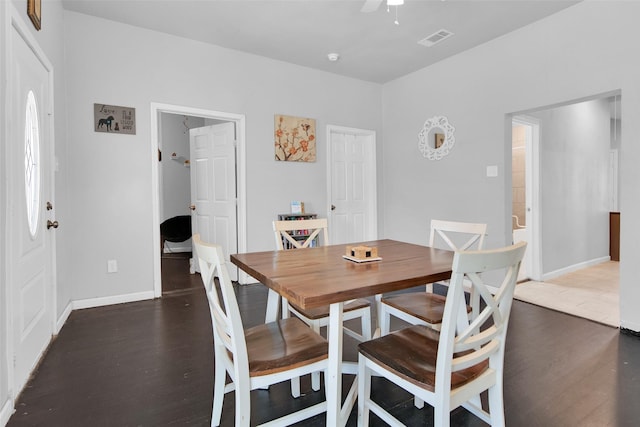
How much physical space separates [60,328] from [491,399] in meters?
3.08

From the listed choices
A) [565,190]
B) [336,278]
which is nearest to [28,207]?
[336,278]

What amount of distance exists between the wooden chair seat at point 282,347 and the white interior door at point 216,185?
8.59ft

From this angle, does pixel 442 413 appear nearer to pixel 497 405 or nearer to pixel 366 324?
pixel 497 405

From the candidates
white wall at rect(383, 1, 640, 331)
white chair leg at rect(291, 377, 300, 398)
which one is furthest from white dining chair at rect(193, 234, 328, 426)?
white wall at rect(383, 1, 640, 331)

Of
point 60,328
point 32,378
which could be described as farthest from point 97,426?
point 60,328

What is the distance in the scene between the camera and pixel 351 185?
16.3ft

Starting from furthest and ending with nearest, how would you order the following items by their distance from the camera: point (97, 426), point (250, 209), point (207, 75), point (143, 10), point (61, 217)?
point (250, 209)
point (207, 75)
point (143, 10)
point (61, 217)
point (97, 426)

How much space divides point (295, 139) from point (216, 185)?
1168 mm

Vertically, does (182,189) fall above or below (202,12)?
below

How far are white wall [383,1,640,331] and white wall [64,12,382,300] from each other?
1.73m

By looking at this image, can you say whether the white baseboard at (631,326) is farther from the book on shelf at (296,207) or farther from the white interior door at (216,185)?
the white interior door at (216,185)

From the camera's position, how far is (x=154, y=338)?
254cm

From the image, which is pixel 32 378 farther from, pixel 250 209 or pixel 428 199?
pixel 428 199

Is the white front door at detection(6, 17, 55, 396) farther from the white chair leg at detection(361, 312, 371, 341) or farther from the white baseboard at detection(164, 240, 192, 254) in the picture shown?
the white baseboard at detection(164, 240, 192, 254)
